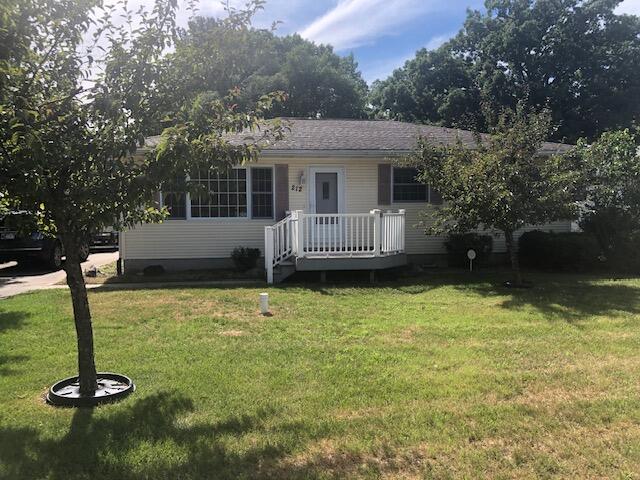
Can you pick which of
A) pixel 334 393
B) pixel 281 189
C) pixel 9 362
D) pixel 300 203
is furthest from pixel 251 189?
pixel 334 393

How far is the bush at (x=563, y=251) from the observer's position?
42.0ft

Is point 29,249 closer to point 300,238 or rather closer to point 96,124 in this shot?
point 300,238

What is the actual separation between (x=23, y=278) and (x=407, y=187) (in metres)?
9.83

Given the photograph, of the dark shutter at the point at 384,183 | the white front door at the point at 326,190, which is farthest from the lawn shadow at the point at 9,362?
the dark shutter at the point at 384,183

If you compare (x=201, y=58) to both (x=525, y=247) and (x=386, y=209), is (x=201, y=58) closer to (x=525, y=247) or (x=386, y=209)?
(x=386, y=209)

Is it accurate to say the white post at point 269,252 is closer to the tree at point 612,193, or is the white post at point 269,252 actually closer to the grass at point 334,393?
the grass at point 334,393

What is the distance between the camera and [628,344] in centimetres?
634

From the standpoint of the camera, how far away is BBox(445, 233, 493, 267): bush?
1343 centimetres

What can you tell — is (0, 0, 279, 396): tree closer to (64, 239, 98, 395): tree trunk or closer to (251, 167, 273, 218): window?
(64, 239, 98, 395): tree trunk

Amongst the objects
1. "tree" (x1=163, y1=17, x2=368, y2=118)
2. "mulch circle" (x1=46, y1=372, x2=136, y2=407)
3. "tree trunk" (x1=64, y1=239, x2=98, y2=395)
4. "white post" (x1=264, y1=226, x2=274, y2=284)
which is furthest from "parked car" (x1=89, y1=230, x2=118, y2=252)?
"tree trunk" (x1=64, y1=239, x2=98, y2=395)

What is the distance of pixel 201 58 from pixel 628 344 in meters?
5.66

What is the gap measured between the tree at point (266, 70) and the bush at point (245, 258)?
396 centimetres

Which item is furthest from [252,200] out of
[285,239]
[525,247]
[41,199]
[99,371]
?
[41,199]

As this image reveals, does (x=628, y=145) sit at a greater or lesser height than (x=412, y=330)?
greater
